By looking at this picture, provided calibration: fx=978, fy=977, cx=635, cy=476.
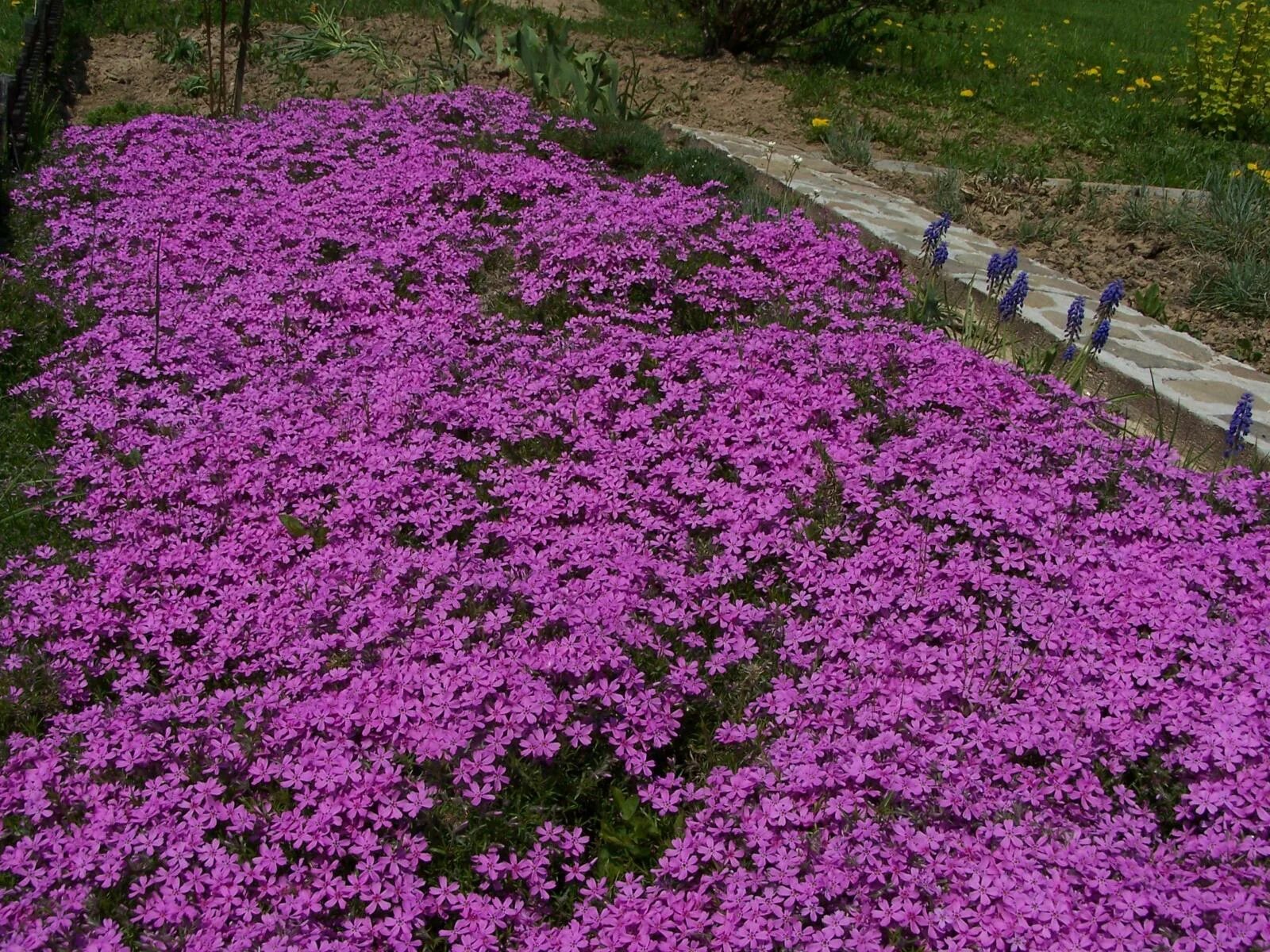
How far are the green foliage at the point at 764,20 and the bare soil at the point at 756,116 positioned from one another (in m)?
0.33

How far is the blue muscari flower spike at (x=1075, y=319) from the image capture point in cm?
505

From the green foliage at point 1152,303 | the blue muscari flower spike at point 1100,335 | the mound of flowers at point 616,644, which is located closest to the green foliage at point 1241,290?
the green foliage at point 1152,303

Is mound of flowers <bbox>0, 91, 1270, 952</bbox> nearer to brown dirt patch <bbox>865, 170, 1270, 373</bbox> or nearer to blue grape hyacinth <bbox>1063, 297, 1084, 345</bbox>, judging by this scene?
blue grape hyacinth <bbox>1063, 297, 1084, 345</bbox>

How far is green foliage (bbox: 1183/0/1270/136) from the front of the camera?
34.1ft

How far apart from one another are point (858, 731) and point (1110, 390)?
3.29 m

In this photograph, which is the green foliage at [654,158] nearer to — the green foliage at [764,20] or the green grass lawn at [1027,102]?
the green grass lawn at [1027,102]

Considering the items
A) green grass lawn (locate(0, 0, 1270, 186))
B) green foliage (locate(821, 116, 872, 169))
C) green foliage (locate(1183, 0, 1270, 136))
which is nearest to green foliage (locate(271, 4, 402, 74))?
green grass lawn (locate(0, 0, 1270, 186))

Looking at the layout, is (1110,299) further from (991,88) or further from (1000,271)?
(991,88)

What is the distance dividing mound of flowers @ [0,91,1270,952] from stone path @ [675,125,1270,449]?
90cm

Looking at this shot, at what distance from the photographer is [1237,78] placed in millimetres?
10648

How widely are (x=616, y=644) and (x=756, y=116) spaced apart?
9.36 meters

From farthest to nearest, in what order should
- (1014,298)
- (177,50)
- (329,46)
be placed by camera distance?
1. (177,50)
2. (329,46)
3. (1014,298)

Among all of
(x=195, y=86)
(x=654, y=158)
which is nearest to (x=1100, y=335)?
(x=654, y=158)

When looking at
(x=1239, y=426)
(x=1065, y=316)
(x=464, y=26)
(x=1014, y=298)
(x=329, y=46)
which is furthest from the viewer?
(x=329, y=46)
